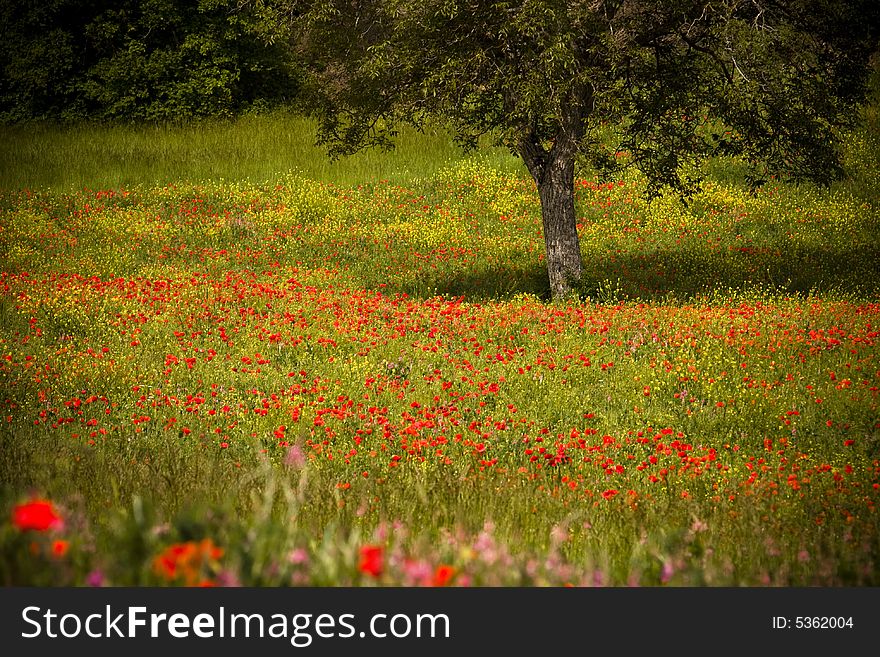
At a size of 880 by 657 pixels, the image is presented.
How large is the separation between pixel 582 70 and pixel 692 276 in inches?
230

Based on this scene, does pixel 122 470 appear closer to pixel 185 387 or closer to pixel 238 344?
pixel 185 387

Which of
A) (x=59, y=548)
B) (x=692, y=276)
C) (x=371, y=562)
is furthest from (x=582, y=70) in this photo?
(x=59, y=548)

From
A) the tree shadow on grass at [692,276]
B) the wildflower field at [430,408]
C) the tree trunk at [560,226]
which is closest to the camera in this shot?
the wildflower field at [430,408]

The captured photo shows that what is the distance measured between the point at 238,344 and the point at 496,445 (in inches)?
201

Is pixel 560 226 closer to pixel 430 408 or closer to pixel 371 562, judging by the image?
pixel 430 408

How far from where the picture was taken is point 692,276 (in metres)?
17.5

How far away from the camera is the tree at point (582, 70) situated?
1315 cm

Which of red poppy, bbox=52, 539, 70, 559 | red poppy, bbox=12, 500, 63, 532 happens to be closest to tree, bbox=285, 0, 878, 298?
red poppy, bbox=52, 539, 70, 559

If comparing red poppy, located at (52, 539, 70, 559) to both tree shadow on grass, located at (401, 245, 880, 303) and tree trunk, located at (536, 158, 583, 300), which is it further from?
tree trunk, located at (536, 158, 583, 300)

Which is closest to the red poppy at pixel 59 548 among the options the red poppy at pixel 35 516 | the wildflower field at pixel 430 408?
the wildflower field at pixel 430 408

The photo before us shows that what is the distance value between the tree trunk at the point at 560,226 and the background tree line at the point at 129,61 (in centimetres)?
1673

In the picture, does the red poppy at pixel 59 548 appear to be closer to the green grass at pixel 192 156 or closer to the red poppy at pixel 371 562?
the red poppy at pixel 371 562

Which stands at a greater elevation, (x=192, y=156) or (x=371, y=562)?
(x=192, y=156)

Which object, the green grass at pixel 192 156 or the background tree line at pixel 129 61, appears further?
the background tree line at pixel 129 61
